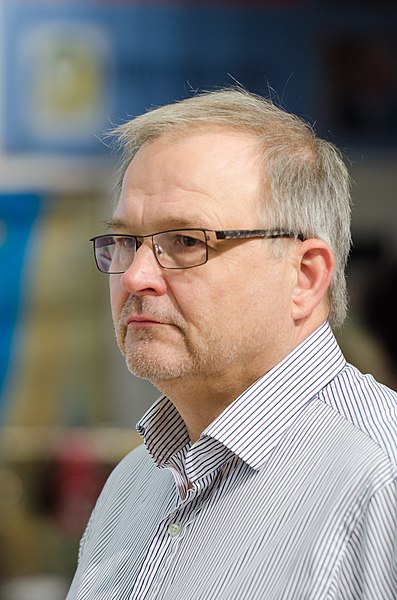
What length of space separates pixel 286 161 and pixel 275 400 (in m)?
0.51

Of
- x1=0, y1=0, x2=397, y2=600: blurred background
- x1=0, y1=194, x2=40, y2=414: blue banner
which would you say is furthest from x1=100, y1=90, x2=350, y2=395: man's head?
x1=0, y1=194, x2=40, y2=414: blue banner

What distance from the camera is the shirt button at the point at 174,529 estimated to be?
2.09 meters

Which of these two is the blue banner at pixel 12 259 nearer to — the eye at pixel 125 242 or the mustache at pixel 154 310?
the eye at pixel 125 242

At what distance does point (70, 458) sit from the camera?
638cm

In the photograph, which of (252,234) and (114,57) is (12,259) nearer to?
(114,57)

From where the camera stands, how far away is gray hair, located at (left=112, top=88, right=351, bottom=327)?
220 centimetres

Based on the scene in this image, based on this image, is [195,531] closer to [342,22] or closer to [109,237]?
[109,237]

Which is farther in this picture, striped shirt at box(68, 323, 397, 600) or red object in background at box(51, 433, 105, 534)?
red object in background at box(51, 433, 105, 534)

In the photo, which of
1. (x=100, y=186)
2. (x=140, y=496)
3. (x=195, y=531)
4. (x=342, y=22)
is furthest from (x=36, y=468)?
(x=195, y=531)

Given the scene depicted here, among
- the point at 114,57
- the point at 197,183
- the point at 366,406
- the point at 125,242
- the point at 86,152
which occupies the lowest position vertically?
the point at 366,406

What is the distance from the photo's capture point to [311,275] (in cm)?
221

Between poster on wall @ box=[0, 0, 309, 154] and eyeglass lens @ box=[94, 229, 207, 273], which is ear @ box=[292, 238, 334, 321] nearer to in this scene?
eyeglass lens @ box=[94, 229, 207, 273]

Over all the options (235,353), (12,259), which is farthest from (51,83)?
(235,353)

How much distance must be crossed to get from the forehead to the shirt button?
603 millimetres
